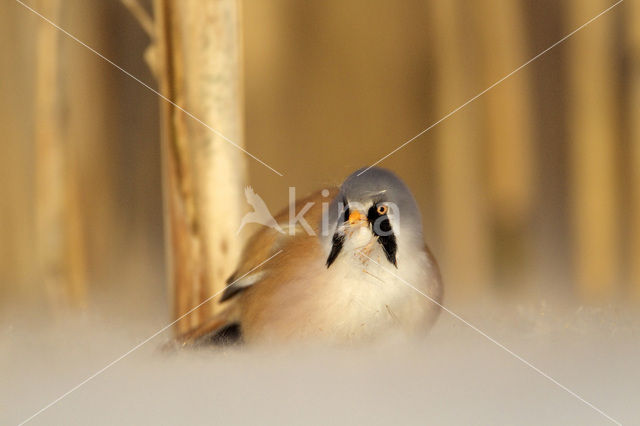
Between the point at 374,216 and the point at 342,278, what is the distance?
3.7 inches

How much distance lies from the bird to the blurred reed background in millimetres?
38

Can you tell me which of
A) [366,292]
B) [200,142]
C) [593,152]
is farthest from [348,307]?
[593,152]

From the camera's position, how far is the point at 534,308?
1042 mm

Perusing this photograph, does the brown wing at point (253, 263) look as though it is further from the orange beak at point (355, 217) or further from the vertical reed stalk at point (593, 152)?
the vertical reed stalk at point (593, 152)

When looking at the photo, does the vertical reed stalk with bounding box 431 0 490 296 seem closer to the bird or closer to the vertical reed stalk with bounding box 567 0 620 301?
the bird

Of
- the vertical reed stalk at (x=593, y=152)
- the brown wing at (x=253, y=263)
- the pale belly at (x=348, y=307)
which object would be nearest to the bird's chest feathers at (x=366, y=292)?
the pale belly at (x=348, y=307)

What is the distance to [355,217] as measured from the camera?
103 cm

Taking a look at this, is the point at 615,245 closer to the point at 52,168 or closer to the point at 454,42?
the point at 454,42

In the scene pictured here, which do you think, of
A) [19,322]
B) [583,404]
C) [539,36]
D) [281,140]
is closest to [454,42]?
[539,36]

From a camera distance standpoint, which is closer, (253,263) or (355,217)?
(355,217)

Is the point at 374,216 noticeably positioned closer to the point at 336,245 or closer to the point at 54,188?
the point at 336,245

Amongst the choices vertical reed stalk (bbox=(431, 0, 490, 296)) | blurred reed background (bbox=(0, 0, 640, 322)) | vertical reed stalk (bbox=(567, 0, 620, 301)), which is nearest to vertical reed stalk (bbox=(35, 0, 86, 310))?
blurred reed background (bbox=(0, 0, 640, 322))

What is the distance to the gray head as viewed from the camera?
39.8 inches

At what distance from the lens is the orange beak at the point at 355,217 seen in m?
1.02
